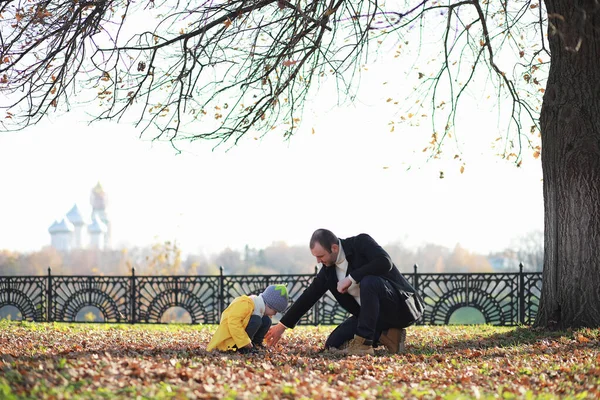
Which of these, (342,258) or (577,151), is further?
(577,151)

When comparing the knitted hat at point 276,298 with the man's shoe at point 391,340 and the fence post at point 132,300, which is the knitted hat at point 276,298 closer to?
the man's shoe at point 391,340

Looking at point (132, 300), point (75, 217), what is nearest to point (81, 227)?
point (75, 217)

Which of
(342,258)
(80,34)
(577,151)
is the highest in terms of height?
(80,34)

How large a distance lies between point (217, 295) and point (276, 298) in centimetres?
943

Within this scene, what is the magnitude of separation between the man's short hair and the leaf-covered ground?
42.8 inches

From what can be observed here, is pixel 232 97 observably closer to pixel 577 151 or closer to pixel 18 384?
pixel 577 151

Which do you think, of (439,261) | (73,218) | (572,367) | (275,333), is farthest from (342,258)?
(73,218)

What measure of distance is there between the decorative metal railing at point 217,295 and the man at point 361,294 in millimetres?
6343

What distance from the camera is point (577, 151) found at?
9461 mm

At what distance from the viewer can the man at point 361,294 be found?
6902 mm

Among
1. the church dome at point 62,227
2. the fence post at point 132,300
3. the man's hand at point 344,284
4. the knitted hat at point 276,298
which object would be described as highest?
the church dome at point 62,227

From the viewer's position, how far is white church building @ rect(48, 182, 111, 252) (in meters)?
120

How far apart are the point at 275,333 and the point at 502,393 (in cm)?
266

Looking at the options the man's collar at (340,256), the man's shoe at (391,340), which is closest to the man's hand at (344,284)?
the man's collar at (340,256)
